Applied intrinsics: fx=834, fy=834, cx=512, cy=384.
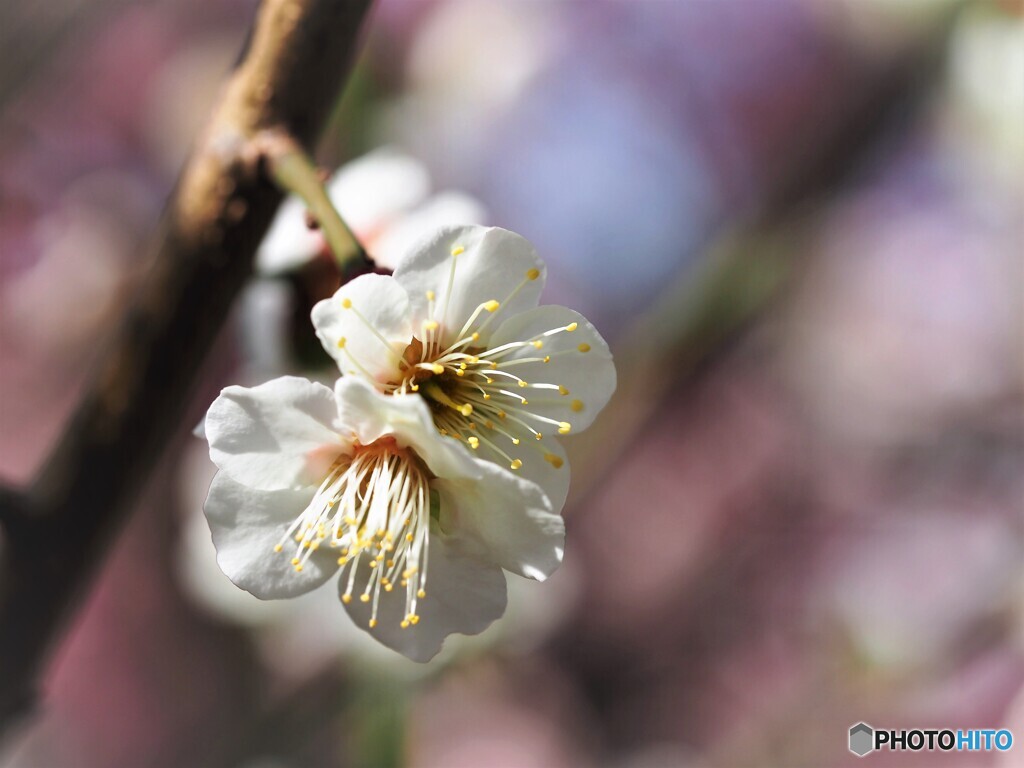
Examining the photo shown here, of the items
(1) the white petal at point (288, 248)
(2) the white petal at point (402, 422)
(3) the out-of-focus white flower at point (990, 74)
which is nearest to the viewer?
(2) the white petal at point (402, 422)

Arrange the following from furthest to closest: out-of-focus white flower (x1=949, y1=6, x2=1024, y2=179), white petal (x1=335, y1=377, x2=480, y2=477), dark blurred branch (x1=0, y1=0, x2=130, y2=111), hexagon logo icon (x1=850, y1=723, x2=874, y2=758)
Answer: out-of-focus white flower (x1=949, y1=6, x2=1024, y2=179)
hexagon logo icon (x1=850, y1=723, x2=874, y2=758)
dark blurred branch (x1=0, y1=0, x2=130, y2=111)
white petal (x1=335, y1=377, x2=480, y2=477)

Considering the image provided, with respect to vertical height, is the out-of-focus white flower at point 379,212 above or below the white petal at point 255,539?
above

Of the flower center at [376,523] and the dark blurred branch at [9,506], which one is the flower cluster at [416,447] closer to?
the flower center at [376,523]

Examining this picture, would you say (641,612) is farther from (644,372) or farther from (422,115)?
(422,115)

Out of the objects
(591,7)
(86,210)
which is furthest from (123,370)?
(591,7)

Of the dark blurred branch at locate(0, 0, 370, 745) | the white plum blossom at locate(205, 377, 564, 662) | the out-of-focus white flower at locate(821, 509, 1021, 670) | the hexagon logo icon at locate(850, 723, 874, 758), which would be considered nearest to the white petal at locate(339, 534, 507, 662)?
the white plum blossom at locate(205, 377, 564, 662)

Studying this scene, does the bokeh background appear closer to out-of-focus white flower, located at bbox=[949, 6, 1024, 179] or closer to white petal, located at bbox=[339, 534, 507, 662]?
out-of-focus white flower, located at bbox=[949, 6, 1024, 179]

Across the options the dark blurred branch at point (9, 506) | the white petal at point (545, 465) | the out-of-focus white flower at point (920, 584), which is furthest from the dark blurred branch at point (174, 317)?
the out-of-focus white flower at point (920, 584)

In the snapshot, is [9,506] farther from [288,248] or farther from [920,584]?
[920,584]

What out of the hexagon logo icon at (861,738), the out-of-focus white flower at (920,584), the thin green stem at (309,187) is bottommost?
the out-of-focus white flower at (920,584)
